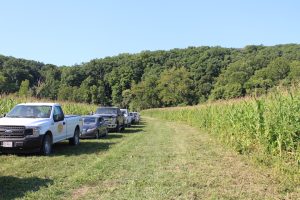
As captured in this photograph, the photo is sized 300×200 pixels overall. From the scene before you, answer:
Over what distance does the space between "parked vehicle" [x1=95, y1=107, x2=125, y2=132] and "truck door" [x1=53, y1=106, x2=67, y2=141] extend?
36.6 feet

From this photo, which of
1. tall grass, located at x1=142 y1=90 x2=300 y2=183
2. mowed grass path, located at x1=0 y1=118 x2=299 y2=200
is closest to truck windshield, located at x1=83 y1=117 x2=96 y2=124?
mowed grass path, located at x1=0 y1=118 x2=299 y2=200

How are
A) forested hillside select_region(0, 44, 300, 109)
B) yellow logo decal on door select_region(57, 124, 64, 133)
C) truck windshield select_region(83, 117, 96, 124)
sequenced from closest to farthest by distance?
yellow logo decal on door select_region(57, 124, 64, 133) < truck windshield select_region(83, 117, 96, 124) < forested hillside select_region(0, 44, 300, 109)

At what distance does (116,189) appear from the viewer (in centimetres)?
966

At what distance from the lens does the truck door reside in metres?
17.1

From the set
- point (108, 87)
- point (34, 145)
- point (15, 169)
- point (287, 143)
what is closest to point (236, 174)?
point (287, 143)

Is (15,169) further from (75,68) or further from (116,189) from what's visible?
(75,68)

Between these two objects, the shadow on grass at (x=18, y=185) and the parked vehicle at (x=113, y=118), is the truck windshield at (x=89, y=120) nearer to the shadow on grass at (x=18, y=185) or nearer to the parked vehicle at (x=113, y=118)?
the parked vehicle at (x=113, y=118)

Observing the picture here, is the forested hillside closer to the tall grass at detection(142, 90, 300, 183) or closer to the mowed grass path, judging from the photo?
the tall grass at detection(142, 90, 300, 183)

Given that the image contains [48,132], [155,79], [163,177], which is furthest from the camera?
[155,79]

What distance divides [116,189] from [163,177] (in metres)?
1.93

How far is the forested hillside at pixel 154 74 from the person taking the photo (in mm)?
74625

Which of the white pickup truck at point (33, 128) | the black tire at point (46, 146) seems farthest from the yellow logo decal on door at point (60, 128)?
the black tire at point (46, 146)

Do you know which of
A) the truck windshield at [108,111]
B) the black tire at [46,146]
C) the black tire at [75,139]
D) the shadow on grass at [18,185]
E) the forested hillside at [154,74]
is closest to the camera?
the shadow on grass at [18,185]

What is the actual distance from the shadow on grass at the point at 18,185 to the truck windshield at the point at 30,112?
6.26m
